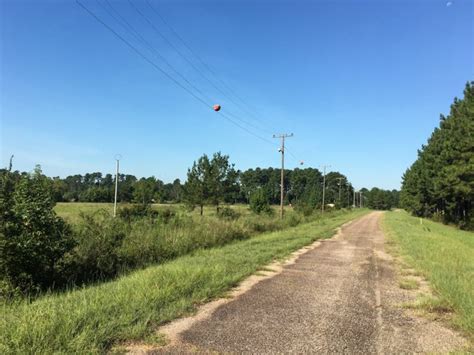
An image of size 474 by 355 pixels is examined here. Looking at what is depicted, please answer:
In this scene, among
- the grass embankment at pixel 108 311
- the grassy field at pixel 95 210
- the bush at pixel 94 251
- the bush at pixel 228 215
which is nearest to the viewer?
the grass embankment at pixel 108 311

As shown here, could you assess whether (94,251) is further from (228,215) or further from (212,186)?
(212,186)

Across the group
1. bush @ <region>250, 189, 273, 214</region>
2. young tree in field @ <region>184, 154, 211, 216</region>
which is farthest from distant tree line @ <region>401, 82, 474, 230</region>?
young tree in field @ <region>184, 154, 211, 216</region>

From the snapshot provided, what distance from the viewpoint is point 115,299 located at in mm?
6000

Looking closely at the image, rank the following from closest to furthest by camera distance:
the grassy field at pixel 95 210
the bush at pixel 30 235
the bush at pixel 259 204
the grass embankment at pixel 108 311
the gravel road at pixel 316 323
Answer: the grass embankment at pixel 108 311, the gravel road at pixel 316 323, the bush at pixel 30 235, the grassy field at pixel 95 210, the bush at pixel 259 204

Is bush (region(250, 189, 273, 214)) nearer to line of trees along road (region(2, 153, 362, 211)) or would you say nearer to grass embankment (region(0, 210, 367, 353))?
line of trees along road (region(2, 153, 362, 211))

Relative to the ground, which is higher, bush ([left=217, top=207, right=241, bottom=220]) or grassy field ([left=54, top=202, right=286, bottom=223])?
grassy field ([left=54, top=202, right=286, bottom=223])

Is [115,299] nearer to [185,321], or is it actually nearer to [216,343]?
[185,321]

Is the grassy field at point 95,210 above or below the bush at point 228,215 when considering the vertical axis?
above

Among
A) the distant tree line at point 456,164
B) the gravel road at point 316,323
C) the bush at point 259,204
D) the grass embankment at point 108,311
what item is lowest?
the gravel road at point 316,323

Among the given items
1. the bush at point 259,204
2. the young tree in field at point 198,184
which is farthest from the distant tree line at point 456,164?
the young tree in field at point 198,184

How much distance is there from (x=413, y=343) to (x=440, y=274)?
191 inches

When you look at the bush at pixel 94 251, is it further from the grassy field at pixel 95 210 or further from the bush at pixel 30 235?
the bush at pixel 30 235

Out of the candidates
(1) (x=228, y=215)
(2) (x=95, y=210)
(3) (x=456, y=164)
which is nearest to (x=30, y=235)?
(2) (x=95, y=210)

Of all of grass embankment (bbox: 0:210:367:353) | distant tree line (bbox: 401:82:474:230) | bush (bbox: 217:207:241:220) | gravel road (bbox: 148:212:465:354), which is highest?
distant tree line (bbox: 401:82:474:230)
